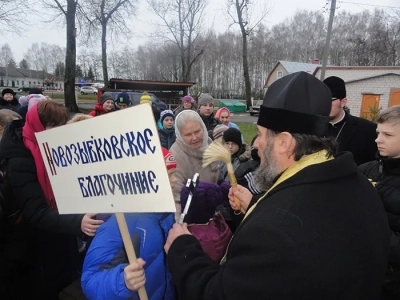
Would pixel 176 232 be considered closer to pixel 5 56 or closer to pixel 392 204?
pixel 392 204

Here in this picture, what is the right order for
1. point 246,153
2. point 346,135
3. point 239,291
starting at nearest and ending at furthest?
point 239,291, point 346,135, point 246,153

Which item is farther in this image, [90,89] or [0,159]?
[90,89]

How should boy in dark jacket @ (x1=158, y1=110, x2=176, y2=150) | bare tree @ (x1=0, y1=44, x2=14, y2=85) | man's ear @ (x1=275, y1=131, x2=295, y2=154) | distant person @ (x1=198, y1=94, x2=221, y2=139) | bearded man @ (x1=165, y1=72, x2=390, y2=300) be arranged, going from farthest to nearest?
bare tree @ (x1=0, y1=44, x2=14, y2=85), distant person @ (x1=198, y1=94, x2=221, y2=139), boy in dark jacket @ (x1=158, y1=110, x2=176, y2=150), man's ear @ (x1=275, y1=131, x2=295, y2=154), bearded man @ (x1=165, y1=72, x2=390, y2=300)

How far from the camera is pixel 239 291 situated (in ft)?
3.23

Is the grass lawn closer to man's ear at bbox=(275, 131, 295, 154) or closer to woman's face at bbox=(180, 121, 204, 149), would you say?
woman's face at bbox=(180, 121, 204, 149)

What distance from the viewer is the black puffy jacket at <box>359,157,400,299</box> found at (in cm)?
177

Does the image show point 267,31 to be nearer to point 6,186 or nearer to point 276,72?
point 276,72

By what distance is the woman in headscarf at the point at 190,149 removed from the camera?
288 cm

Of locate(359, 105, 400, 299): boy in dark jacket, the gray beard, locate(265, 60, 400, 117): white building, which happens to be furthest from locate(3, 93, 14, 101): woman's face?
locate(265, 60, 400, 117): white building

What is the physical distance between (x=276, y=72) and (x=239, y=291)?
46.7 metres

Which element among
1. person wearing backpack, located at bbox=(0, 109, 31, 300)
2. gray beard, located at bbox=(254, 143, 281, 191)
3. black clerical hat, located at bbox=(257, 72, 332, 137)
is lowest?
person wearing backpack, located at bbox=(0, 109, 31, 300)

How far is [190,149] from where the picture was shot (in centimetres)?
294

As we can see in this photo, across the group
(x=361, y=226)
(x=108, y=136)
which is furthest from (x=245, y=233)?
(x=108, y=136)

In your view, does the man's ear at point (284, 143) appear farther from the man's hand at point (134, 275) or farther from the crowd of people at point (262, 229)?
the man's hand at point (134, 275)
